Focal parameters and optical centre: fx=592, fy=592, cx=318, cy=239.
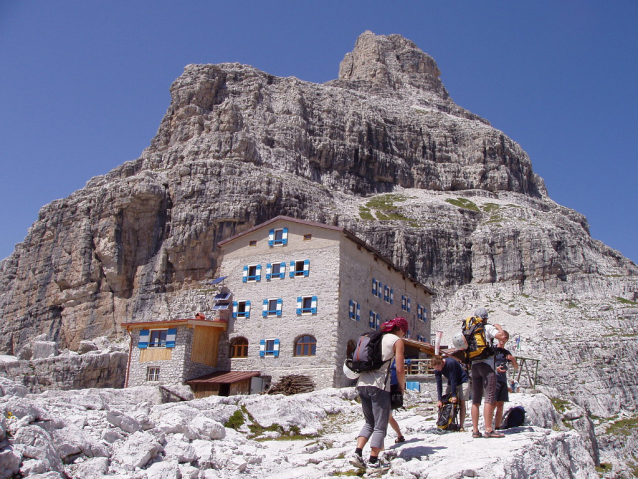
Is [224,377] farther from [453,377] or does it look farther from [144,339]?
[453,377]

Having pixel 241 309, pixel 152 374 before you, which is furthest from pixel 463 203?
pixel 152 374

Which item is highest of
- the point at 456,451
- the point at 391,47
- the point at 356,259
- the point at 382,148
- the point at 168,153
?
the point at 391,47

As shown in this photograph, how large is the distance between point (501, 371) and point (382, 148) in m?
96.8

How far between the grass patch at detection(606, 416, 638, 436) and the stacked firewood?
24.8 meters

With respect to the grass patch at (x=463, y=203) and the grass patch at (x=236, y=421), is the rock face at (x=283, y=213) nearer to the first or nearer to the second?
the grass patch at (x=463, y=203)

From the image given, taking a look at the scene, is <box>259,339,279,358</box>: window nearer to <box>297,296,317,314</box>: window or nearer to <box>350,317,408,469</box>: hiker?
<box>297,296,317,314</box>: window

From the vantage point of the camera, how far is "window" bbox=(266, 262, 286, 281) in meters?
36.4

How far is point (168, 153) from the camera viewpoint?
292 ft

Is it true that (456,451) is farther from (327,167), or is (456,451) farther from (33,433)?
(327,167)

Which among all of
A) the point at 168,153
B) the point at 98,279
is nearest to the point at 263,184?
the point at 168,153

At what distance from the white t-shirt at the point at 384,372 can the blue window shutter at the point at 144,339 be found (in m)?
26.8

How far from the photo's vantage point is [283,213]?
79000mm

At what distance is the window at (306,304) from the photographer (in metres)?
34.5

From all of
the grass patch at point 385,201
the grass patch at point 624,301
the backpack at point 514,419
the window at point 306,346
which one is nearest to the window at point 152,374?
the window at point 306,346
